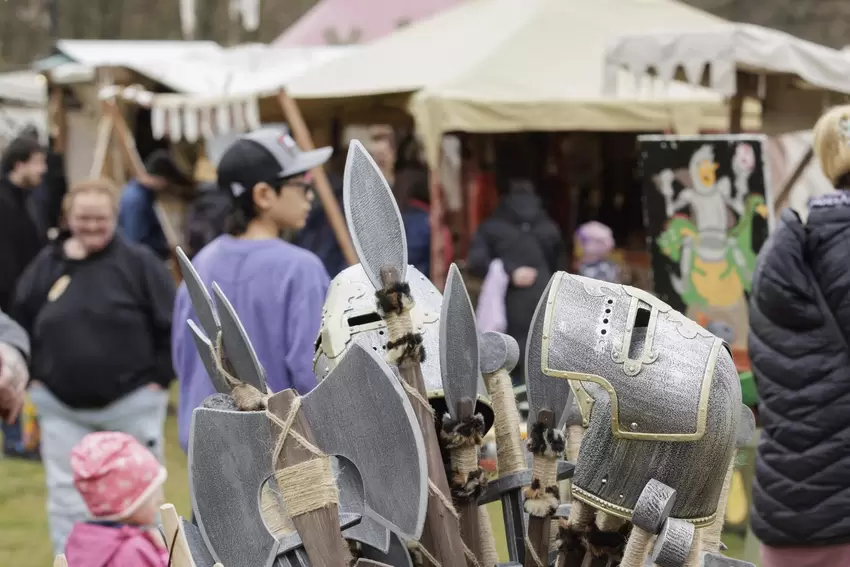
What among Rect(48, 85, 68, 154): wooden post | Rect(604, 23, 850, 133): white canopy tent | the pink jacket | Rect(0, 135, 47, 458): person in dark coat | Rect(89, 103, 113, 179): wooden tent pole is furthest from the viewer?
Rect(48, 85, 68, 154): wooden post

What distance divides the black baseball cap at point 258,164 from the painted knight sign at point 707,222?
1944mm

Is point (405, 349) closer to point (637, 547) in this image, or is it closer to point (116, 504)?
point (637, 547)

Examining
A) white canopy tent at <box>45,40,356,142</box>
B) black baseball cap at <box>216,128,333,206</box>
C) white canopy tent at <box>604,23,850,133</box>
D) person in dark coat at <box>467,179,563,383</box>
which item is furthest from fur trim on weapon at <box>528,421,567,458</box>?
white canopy tent at <box>45,40,356,142</box>

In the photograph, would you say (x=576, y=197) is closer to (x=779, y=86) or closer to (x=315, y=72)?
(x=315, y=72)

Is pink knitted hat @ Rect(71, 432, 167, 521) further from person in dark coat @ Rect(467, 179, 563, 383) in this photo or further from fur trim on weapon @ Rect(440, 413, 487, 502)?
person in dark coat @ Rect(467, 179, 563, 383)

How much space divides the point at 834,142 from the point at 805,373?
1.81ft

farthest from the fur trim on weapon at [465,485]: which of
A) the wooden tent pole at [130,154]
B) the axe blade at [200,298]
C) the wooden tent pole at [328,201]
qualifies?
the wooden tent pole at [130,154]

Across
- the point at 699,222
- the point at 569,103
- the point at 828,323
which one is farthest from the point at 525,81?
the point at 828,323

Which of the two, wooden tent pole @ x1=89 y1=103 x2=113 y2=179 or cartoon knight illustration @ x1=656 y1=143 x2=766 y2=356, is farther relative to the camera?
wooden tent pole @ x1=89 y1=103 x2=113 y2=179

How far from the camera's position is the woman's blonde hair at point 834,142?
112 inches

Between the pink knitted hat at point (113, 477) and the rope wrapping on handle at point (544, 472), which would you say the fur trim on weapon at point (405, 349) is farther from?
the pink knitted hat at point (113, 477)

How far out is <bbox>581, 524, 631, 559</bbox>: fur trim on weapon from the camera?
52.4 inches

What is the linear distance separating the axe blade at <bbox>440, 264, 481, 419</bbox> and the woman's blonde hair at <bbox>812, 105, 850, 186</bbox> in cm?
179

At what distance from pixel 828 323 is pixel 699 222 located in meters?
1.72
